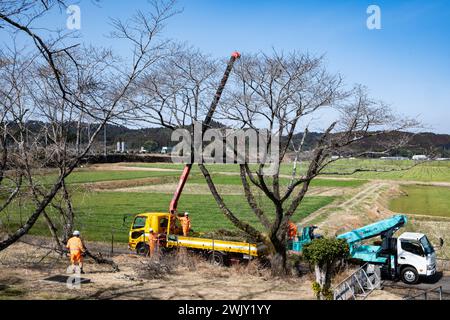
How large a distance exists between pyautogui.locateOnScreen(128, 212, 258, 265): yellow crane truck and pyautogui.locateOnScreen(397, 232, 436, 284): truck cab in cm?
547

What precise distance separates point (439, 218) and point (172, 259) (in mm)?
22421

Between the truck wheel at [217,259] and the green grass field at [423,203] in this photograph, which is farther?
the green grass field at [423,203]

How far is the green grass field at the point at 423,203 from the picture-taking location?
1445 inches

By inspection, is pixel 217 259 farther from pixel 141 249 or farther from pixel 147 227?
pixel 141 249

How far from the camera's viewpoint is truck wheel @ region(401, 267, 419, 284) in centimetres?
1680

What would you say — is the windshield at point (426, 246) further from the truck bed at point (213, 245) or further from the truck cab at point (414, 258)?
the truck bed at point (213, 245)

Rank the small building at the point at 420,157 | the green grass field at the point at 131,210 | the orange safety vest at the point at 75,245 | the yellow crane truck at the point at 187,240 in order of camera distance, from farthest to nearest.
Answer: the green grass field at the point at 131,210 < the yellow crane truck at the point at 187,240 < the small building at the point at 420,157 < the orange safety vest at the point at 75,245

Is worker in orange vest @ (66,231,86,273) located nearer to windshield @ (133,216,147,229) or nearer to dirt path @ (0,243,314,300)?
dirt path @ (0,243,314,300)

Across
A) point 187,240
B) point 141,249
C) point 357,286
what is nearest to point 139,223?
point 141,249

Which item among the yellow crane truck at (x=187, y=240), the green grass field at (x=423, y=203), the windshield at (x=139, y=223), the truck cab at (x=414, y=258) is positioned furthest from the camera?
the green grass field at (x=423, y=203)

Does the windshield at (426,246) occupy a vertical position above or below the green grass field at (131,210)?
above

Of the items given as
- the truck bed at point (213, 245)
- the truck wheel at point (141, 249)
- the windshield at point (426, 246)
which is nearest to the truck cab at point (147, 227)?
the truck wheel at point (141, 249)

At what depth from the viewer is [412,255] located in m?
16.9
